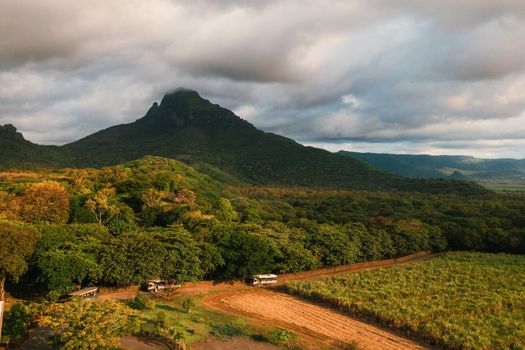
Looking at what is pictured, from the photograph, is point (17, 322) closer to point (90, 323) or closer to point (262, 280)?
point (90, 323)

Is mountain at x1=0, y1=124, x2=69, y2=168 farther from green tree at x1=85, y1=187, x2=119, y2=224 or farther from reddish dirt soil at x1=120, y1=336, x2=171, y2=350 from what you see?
reddish dirt soil at x1=120, y1=336, x2=171, y2=350

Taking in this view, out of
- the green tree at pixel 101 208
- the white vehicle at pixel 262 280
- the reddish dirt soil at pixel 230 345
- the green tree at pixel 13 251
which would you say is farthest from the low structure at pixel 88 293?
the green tree at pixel 101 208

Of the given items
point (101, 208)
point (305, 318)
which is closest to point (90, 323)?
point (305, 318)

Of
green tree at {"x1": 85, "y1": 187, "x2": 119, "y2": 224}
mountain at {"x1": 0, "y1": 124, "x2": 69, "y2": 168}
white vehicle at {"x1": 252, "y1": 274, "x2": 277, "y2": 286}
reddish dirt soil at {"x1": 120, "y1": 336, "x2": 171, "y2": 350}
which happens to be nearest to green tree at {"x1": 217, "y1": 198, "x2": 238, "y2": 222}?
green tree at {"x1": 85, "y1": 187, "x2": 119, "y2": 224}

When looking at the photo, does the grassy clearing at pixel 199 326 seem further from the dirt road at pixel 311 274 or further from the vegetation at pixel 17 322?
the vegetation at pixel 17 322

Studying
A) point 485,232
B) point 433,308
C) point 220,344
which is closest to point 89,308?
point 220,344

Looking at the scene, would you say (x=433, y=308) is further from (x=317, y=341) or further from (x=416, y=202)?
(x=416, y=202)
